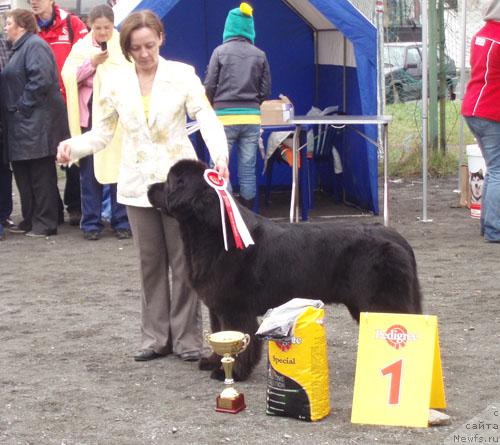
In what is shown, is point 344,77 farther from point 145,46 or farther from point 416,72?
point 416,72

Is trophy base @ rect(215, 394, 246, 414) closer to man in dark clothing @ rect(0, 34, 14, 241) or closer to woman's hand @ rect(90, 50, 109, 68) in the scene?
woman's hand @ rect(90, 50, 109, 68)

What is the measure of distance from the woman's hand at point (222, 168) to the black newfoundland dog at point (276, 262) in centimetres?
9

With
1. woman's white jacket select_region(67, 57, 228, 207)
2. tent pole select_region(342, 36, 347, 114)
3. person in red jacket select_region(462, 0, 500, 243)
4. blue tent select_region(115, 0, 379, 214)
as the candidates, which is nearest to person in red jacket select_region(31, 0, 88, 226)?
blue tent select_region(115, 0, 379, 214)

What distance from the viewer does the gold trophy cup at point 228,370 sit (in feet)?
13.8

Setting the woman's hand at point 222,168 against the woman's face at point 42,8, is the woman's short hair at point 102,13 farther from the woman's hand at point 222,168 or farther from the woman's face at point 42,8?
the woman's hand at point 222,168

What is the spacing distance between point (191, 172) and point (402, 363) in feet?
4.34

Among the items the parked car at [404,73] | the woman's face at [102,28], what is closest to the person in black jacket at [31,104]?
the woman's face at [102,28]

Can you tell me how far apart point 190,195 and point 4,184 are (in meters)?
5.29

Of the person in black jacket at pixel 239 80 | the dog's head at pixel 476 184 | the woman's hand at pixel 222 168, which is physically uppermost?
the person in black jacket at pixel 239 80

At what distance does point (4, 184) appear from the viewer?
30.5ft

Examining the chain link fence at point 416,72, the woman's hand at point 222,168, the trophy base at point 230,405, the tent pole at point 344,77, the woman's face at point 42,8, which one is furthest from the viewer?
the chain link fence at point 416,72

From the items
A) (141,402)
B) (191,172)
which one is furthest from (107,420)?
(191,172)

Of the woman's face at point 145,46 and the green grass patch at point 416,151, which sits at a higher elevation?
the woman's face at point 145,46

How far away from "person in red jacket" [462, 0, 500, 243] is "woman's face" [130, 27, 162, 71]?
3736 millimetres
